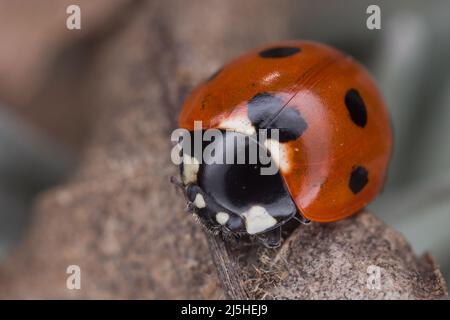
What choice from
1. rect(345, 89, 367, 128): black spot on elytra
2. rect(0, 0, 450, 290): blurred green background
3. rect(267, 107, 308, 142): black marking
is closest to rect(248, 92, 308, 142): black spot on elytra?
rect(267, 107, 308, 142): black marking

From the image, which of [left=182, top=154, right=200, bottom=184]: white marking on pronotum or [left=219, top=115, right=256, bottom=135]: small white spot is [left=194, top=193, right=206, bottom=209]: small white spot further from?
[left=219, top=115, right=256, bottom=135]: small white spot

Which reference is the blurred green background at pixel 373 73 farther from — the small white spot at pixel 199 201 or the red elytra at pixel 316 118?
the small white spot at pixel 199 201

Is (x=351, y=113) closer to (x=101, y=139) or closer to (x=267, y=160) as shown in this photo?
(x=267, y=160)

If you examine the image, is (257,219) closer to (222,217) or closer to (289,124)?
(222,217)

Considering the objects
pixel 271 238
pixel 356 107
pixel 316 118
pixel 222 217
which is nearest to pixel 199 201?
pixel 222 217

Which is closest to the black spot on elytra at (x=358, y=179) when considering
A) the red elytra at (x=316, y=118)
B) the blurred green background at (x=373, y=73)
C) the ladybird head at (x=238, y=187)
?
the red elytra at (x=316, y=118)
